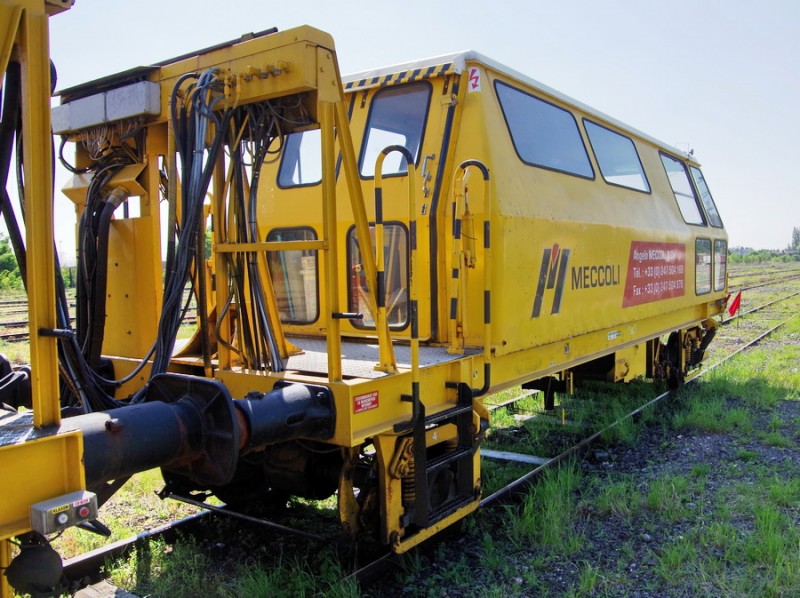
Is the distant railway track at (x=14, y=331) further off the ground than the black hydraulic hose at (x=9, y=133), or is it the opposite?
the black hydraulic hose at (x=9, y=133)

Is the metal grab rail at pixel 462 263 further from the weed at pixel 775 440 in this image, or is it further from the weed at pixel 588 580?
the weed at pixel 775 440

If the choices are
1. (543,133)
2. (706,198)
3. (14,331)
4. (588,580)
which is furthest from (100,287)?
(14,331)

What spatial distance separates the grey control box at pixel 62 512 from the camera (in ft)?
7.20

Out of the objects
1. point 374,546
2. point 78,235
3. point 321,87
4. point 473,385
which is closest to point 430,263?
point 473,385

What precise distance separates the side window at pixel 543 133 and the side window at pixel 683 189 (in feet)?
9.84

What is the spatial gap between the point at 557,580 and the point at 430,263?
2.06 meters

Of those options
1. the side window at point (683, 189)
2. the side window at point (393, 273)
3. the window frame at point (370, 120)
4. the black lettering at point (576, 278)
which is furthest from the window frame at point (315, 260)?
the side window at point (683, 189)

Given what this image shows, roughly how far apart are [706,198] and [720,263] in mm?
967

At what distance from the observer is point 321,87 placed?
11.1 feet

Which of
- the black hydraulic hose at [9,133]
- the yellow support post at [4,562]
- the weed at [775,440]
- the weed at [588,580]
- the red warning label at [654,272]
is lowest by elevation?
the weed at [588,580]

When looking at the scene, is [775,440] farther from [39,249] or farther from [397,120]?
[39,249]

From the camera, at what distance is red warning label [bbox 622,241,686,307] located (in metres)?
6.60

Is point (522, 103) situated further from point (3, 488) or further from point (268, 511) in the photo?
point (3, 488)

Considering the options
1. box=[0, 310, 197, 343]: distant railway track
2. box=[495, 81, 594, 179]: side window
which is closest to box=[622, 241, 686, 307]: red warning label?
box=[495, 81, 594, 179]: side window
